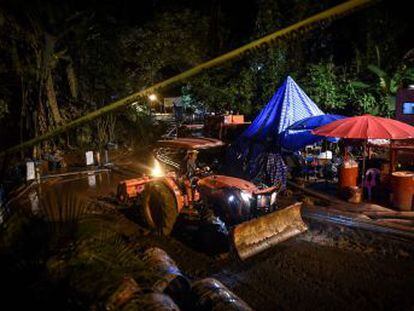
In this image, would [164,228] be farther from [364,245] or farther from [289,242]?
[364,245]

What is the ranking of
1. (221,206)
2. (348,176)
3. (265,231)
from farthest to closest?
(348,176) → (221,206) → (265,231)

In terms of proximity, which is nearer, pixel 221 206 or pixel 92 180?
pixel 221 206

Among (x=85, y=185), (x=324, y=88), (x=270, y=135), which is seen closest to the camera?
(x=270, y=135)

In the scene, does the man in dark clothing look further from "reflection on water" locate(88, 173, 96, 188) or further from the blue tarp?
"reflection on water" locate(88, 173, 96, 188)

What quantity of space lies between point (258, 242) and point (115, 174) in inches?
414

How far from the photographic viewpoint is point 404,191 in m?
10.0

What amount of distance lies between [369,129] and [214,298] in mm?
7520

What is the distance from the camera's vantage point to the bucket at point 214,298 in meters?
4.35

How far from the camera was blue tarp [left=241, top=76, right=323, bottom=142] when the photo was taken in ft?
43.6

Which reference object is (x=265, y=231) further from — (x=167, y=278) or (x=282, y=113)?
(x=282, y=113)

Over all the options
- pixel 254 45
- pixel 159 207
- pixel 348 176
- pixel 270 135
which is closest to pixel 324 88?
pixel 270 135

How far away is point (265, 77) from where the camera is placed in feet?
66.5

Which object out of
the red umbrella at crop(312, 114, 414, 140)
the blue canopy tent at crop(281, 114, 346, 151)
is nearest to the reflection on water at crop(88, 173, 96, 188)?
the blue canopy tent at crop(281, 114, 346, 151)

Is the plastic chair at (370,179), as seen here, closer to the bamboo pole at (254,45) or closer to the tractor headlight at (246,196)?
the tractor headlight at (246,196)
